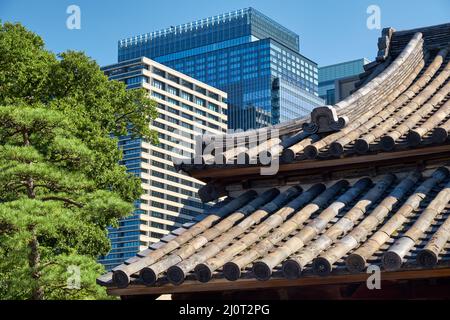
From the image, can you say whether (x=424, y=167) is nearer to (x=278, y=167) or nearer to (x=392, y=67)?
(x=278, y=167)

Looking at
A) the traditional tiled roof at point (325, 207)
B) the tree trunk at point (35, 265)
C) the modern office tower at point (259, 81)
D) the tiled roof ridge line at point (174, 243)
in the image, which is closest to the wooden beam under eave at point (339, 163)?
Result: the traditional tiled roof at point (325, 207)

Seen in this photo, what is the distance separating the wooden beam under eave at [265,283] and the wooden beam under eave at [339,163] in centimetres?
196

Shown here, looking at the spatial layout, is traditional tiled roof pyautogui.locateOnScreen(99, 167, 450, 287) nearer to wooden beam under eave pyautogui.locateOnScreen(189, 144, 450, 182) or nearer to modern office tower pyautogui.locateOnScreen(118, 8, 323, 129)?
wooden beam under eave pyautogui.locateOnScreen(189, 144, 450, 182)

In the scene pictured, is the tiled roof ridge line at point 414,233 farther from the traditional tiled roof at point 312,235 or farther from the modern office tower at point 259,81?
the modern office tower at point 259,81

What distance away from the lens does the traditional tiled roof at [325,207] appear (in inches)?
301

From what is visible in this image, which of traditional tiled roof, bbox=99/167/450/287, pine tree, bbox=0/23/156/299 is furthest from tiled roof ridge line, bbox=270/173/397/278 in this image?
pine tree, bbox=0/23/156/299

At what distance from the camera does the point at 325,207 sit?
922 cm

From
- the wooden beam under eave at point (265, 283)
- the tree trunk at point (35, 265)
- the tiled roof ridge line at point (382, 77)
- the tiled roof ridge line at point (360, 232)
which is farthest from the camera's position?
the tree trunk at point (35, 265)

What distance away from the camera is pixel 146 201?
14012 cm

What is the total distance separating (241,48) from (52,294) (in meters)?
169

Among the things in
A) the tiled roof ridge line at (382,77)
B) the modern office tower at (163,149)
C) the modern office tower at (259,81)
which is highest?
the modern office tower at (259,81)

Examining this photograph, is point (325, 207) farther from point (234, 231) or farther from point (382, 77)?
point (382, 77)
